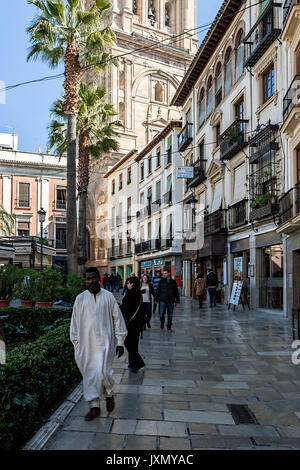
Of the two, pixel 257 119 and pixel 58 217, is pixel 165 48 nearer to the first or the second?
pixel 58 217

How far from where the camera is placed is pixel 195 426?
4414mm

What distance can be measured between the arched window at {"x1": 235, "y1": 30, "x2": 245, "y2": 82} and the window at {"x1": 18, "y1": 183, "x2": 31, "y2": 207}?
106 feet

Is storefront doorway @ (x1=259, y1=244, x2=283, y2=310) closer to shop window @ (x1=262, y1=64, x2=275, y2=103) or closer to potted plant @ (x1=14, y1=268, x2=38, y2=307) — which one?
shop window @ (x1=262, y1=64, x2=275, y2=103)

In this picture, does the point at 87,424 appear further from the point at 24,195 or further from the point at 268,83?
the point at 24,195

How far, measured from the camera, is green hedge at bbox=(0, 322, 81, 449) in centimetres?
372

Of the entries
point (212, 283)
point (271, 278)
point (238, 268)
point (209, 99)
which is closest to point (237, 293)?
point (271, 278)

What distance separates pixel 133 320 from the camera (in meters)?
7.54

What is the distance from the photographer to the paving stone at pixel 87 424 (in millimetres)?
4277

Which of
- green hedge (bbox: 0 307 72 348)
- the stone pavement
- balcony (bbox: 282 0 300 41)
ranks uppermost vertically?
balcony (bbox: 282 0 300 41)

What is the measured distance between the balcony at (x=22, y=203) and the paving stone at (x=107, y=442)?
152 ft

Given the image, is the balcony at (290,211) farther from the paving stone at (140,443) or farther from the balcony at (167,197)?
the balcony at (167,197)

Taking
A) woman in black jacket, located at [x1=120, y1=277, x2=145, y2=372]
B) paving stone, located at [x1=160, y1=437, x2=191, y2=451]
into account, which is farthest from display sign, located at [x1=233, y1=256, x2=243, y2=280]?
paving stone, located at [x1=160, y1=437, x2=191, y2=451]

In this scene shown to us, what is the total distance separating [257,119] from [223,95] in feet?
16.5

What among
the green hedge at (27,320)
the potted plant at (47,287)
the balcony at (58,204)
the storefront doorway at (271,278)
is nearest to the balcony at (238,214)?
the storefront doorway at (271,278)
